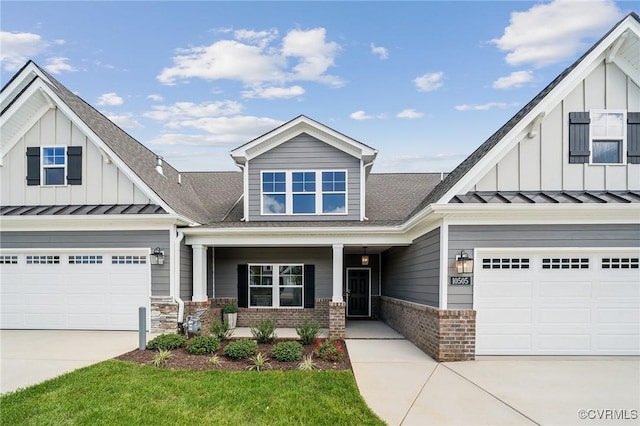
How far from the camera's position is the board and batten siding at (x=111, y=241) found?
1034cm

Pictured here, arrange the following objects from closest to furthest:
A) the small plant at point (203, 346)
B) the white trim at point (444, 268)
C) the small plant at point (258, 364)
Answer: the small plant at point (258, 364) < the small plant at point (203, 346) < the white trim at point (444, 268)

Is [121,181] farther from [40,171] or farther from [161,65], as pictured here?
[161,65]

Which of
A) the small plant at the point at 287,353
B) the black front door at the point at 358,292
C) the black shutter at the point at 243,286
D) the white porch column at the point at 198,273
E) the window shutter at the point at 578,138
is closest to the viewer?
the small plant at the point at 287,353

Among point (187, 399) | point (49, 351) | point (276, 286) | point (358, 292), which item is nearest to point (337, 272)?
point (276, 286)

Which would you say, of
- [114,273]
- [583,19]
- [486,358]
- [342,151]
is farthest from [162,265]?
[583,19]

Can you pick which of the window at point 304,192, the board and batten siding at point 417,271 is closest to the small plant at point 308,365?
the board and batten siding at point 417,271

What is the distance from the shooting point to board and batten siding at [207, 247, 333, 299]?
41.8 ft

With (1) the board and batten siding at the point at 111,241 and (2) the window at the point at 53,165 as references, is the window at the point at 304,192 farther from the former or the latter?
(2) the window at the point at 53,165

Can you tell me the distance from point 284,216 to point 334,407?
758 centimetres

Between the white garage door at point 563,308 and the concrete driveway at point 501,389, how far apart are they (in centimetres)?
29

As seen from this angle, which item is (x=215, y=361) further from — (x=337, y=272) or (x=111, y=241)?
(x=111, y=241)

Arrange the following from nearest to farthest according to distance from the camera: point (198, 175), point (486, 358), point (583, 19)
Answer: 1. point (486, 358)
2. point (583, 19)
3. point (198, 175)

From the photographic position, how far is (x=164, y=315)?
1023 cm

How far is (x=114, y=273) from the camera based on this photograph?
1052 cm
